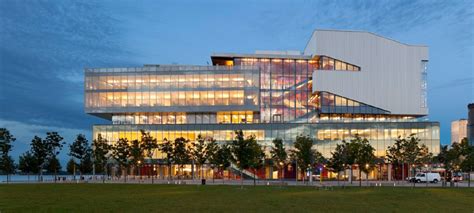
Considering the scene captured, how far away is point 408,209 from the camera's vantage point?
2841cm

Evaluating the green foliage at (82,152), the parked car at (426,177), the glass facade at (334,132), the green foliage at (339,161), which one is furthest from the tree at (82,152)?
the parked car at (426,177)

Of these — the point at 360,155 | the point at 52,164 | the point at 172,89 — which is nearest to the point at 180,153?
the point at 172,89

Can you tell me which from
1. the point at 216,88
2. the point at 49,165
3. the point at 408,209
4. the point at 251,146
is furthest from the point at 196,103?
the point at 408,209

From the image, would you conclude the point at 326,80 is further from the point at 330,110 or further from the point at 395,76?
the point at 395,76

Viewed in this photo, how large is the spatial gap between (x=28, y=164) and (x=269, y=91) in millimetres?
55696

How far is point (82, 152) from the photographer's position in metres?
91.2

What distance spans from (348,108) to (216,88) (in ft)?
103

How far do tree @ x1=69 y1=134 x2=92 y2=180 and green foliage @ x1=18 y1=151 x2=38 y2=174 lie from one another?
23.6 ft

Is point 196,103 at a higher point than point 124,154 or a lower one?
higher

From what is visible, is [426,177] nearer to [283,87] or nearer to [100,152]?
[283,87]

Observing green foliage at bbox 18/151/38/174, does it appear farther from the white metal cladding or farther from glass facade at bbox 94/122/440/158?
the white metal cladding

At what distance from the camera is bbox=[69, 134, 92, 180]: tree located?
9025cm

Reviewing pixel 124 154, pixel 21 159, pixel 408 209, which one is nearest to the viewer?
pixel 408 209

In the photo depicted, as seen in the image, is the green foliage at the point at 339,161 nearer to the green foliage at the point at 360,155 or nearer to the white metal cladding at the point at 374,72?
the green foliage at the point at 360,155
